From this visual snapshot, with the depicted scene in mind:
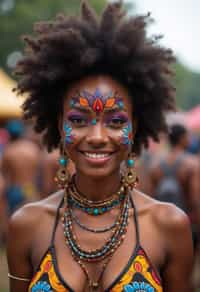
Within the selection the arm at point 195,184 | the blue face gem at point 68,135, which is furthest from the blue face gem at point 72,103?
the arm at point 195,184

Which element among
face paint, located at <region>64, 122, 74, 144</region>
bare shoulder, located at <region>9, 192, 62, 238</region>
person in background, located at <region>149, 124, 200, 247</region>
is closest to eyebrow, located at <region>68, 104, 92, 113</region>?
face paint, located at <region>64, 122, 74, 144</region>

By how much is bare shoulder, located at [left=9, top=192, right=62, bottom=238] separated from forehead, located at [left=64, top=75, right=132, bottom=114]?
0.56m

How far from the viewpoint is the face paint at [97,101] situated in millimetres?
3246

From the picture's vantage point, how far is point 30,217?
3.46 m

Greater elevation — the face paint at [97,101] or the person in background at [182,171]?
the face paint at [97,101]

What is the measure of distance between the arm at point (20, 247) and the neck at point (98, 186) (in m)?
0.35

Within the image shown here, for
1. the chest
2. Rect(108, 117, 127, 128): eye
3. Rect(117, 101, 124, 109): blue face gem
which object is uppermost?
Rect(117, 101, 124, 109): blue face gem

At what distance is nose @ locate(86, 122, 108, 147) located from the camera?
10.4 ft

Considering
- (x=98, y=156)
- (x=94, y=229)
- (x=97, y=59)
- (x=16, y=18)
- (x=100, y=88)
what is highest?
(x=16, y=18)

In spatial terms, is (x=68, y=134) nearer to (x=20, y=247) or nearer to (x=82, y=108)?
(x=82, y=108)

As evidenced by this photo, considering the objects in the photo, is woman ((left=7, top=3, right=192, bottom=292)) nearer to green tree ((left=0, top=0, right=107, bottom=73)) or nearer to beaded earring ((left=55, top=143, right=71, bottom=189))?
beaded earring ((left=55, top=143, right=71, bottom=189))

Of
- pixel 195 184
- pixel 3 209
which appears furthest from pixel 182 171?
pixel 3 209

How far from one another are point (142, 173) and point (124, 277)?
626 centimetres

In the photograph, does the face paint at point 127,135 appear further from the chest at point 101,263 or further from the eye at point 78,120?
the chest at point 101,263
